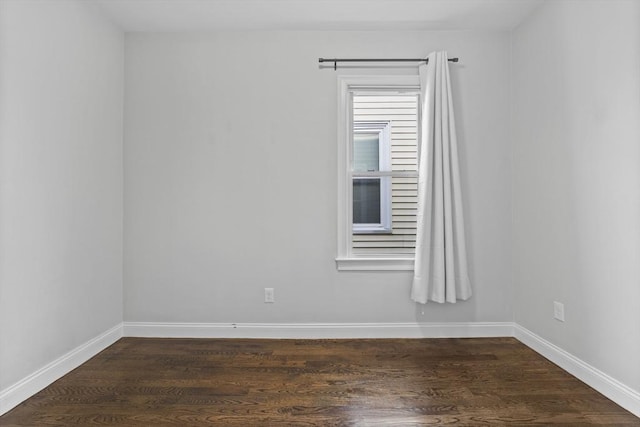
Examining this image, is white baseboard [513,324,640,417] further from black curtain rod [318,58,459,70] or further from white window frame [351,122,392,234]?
black curtain rod [318,58,459,70]

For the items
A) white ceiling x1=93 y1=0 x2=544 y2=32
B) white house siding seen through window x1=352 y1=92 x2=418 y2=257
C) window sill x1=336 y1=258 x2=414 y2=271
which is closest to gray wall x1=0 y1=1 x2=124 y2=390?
white ceiling x1=93 y1=0 x2=544 y2=32

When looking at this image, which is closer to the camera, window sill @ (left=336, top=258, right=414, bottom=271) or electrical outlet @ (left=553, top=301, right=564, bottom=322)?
electrical outlet @ (left=553, top=301, right=564, bottom=322)

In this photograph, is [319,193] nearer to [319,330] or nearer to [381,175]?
[381,175]

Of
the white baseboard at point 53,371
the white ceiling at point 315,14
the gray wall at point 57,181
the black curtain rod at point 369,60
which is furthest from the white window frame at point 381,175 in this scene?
the white baseboard at point 53,371

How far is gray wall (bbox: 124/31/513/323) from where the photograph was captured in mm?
2959

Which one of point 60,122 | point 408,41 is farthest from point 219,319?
point 408,41

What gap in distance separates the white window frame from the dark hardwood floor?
92 centimetres

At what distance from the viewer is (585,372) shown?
7.18ft

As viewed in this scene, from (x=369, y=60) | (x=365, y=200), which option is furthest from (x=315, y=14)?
(x=365, y=200)

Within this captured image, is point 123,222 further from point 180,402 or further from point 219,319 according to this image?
point 180,402

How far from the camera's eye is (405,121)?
10.0 feet

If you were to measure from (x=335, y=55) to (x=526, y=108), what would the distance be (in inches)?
60.5

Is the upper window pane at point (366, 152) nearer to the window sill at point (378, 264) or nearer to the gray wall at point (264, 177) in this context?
the gray wall at point (264, 177)

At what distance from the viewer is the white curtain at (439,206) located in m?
2.80
